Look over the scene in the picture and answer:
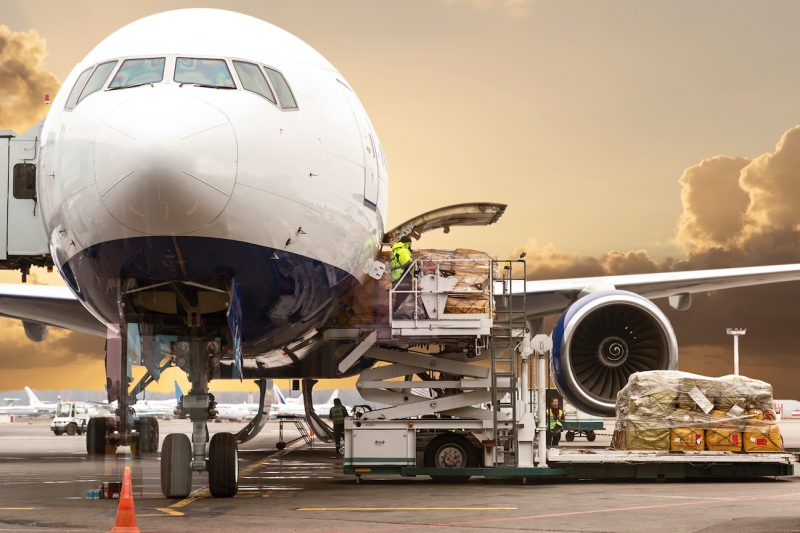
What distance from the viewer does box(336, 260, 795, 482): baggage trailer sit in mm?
13844

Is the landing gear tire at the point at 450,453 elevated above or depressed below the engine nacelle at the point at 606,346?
below

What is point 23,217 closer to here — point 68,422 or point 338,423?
point 338,423

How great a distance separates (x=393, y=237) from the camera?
1419cm

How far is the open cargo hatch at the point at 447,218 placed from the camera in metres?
14.2

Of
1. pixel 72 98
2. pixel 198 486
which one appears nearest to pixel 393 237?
pixel 198 486

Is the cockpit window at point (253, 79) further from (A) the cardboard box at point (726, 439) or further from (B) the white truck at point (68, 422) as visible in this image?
(B) the white truck at point (68, 422)

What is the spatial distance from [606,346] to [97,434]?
11.1 m

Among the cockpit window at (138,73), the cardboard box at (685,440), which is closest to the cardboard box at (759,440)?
the cardboard box at (685,440)

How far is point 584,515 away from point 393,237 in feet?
17.4

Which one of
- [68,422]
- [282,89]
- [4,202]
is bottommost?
[68,422]

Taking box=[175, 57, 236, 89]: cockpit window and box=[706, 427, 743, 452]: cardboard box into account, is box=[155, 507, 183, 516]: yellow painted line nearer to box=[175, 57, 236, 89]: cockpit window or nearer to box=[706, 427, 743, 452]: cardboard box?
box=[175, 57, 236, 89]: cockpit window

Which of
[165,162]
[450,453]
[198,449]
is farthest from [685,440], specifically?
[165,162]

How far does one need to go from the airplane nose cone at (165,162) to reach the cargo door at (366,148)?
8.01 feet

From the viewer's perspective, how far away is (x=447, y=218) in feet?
47.9
